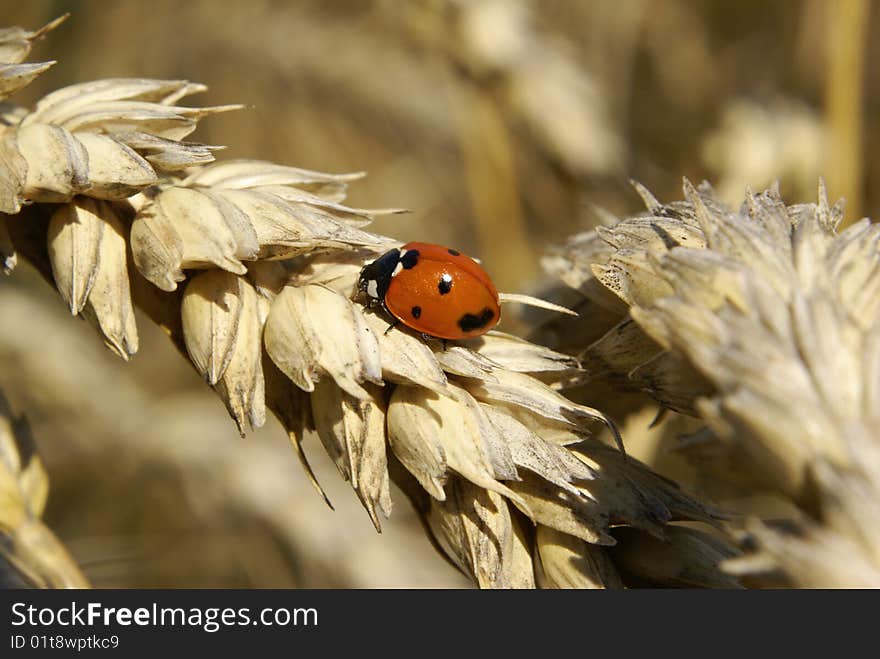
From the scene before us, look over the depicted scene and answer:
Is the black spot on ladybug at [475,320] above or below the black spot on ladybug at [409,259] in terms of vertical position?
below

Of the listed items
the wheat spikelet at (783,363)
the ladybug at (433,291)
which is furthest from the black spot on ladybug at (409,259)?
the wheat spikelet at (783,363)

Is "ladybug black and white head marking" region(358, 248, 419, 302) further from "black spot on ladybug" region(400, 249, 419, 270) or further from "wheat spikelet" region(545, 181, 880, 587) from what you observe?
"wheat spikelet" region(545, 181, 880, 587)

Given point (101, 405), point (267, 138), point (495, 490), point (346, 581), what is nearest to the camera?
point (495, 490)

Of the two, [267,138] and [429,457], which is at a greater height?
[267,138]

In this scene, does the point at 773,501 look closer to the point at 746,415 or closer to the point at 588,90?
the point at 588,90

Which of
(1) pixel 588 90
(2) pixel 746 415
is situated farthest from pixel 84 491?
(2) pixel 746 415

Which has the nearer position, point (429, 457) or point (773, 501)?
point (429, 457)

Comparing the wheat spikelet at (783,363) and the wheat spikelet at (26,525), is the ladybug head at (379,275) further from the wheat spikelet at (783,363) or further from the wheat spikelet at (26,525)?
the wheat spikelet at (26,525)
